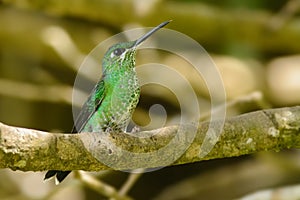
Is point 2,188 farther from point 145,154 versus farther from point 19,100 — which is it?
point 145,154

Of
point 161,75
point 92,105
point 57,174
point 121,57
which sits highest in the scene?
point 121,57

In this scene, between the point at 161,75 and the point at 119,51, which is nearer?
the point at 119,51

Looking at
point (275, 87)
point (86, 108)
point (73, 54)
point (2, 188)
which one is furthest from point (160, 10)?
point (86, 108)

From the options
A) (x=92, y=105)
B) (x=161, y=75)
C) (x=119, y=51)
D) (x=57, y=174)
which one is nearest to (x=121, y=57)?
(x=119, y=51)

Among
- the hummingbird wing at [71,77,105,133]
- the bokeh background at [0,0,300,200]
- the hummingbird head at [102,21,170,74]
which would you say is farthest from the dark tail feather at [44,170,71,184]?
the bokeh background at [0,0,300,200]

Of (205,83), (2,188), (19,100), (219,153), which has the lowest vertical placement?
(2,188)

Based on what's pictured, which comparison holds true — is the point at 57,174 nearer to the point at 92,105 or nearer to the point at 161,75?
the point at 92,105

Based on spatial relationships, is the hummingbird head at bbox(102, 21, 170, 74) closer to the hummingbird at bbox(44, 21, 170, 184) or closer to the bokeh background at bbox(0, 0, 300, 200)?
the hummingbird at bbox(44, 21, 170, 184)
